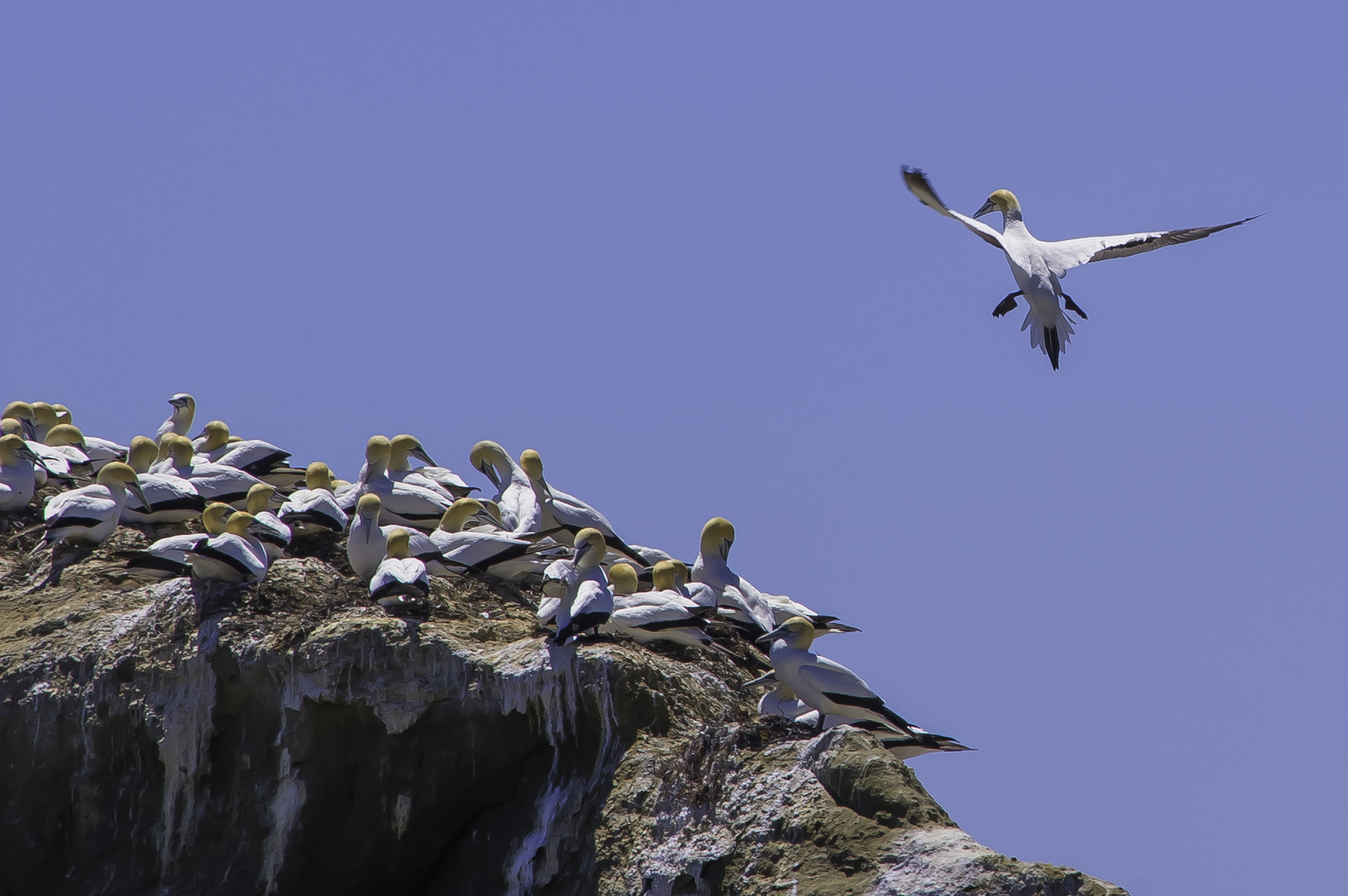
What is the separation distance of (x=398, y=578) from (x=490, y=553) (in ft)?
3.55

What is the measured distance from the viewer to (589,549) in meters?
13.1

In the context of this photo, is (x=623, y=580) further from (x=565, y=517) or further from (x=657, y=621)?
(x=565, y=517)

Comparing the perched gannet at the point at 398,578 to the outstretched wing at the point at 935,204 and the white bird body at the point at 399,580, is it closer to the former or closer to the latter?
the white bird body at the point at 399,580

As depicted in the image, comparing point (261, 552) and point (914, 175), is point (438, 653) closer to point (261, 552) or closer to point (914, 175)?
point (261, 552)

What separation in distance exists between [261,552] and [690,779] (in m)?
3.43

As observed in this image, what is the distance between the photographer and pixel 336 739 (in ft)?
43.0

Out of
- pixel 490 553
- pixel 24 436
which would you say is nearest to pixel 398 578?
pixel 490 553

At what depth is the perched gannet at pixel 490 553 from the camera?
45.3 feet

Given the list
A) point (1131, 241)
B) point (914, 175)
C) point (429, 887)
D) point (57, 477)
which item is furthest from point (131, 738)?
point (1131, 241)

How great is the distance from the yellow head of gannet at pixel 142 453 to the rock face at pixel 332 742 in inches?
97.1

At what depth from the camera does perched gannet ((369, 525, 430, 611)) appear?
12867mm

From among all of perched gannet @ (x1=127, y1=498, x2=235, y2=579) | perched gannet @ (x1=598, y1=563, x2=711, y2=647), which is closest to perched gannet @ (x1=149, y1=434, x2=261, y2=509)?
perched gannet @ (x1=127, y1=498, x2=235, y2=579)

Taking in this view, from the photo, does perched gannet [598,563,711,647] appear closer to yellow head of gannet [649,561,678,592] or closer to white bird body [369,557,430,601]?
yellow head of gannet [649,561,678,592]

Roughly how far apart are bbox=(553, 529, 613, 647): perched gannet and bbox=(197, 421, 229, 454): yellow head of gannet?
5265 mm
